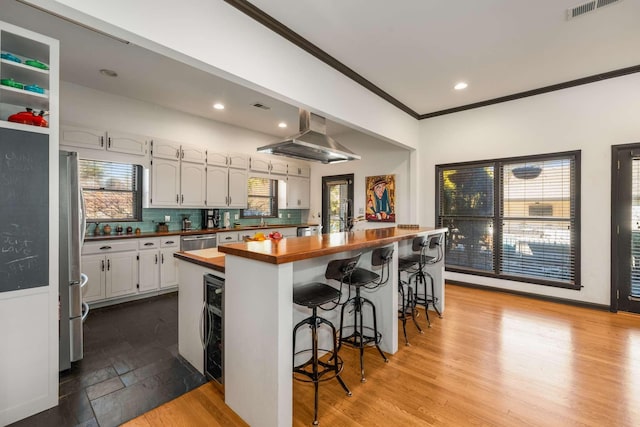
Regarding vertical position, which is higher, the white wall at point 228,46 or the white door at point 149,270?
the white wall at point 228,46

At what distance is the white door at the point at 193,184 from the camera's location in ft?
15.4

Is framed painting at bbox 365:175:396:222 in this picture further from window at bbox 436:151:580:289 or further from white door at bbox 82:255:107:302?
white door at bbox 82:255:107:302

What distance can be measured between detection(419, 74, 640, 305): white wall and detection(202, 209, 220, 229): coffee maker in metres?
4.70

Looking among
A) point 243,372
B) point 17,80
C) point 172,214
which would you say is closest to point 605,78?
point 243,372

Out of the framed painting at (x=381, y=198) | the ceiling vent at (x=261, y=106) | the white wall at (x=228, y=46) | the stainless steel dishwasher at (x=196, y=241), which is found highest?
the ceiling vent at (x=261, y=106)

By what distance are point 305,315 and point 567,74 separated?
448 cm

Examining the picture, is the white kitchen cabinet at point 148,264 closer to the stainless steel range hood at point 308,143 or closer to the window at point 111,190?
the window at point 111,190

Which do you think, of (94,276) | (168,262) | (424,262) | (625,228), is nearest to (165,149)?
(168,262)

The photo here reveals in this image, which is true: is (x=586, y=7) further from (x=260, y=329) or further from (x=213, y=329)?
(x=213, y=329)

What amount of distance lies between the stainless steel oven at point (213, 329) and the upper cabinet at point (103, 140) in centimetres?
305

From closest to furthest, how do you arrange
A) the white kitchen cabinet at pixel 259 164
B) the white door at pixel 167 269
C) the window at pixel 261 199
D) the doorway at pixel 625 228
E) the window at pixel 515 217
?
the doorway at pixel 625 228 → the window at pixel 515 217 → the white door at pixel 167 269 → the white kitchen cabinet at pixel 259 164 → the window at pixel 261 199

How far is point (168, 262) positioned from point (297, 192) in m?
3.20

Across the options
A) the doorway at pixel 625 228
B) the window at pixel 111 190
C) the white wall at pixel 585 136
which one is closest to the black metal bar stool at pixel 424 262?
the white wall at pixel 585 136

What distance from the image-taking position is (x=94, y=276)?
363 cm
